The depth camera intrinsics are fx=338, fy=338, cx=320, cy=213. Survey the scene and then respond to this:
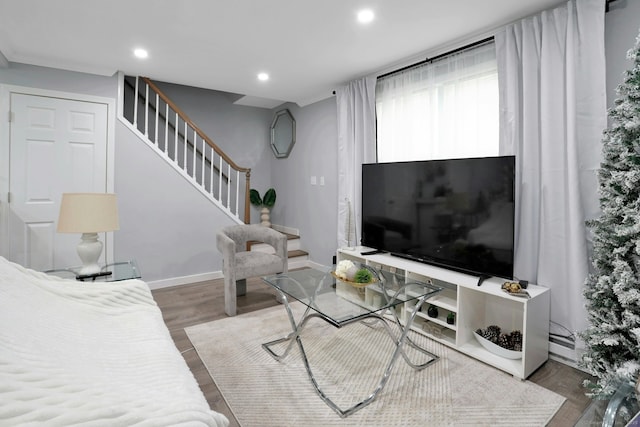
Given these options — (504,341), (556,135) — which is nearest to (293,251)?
(504,341)

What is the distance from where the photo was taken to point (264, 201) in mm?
5562

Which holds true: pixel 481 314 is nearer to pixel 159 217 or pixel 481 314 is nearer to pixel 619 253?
pixel 619 253

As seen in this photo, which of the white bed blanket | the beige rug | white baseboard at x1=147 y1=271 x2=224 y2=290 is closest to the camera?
the white bed blanket

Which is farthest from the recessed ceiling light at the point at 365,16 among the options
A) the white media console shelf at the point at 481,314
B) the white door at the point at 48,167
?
the white door at the point at 48,167

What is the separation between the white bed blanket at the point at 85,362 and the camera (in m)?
0.79

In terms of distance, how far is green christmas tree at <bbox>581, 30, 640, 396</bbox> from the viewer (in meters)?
1.68

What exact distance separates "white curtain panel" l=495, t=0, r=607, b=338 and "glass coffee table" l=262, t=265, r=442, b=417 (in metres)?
0.88

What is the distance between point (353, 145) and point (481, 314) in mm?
2209

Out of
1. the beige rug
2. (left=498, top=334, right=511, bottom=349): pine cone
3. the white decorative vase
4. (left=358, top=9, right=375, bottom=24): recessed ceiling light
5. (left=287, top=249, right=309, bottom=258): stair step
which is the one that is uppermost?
(left=358, top=9, right=375, bottom=24): recessed ceiling light

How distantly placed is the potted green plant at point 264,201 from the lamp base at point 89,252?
297cm

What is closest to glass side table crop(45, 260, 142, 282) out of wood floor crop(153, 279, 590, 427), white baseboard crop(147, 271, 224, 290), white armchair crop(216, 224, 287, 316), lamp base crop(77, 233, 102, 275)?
lamp base crop(77, 233, 102, 275)

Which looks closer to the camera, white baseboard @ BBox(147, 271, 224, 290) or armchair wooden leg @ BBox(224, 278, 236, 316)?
armchair wooden leg @ BBox(224, 278, 236, 316)

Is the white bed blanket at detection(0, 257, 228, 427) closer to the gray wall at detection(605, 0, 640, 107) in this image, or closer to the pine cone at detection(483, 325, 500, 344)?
the pine cone at detection(483, 325, 500, 344)

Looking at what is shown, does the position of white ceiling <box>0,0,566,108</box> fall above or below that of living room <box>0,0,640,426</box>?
above
